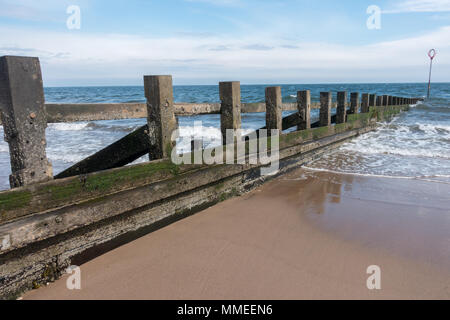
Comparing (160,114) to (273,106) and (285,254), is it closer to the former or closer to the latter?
(285,254)

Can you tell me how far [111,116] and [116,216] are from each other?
901mm

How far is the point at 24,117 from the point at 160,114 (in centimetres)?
119

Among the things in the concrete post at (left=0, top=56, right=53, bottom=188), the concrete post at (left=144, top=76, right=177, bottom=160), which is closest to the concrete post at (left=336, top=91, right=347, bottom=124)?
the concrete post at (left=144, top=76, right=177, bottom=160)

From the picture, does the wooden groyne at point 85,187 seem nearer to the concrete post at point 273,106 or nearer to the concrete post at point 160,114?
the concrete post at point 160,114

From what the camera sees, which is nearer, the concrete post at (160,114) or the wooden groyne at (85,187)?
the wooden groyne at (85,187)

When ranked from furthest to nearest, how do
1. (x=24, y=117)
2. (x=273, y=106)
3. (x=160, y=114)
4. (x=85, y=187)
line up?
1. (x=273, y=106)
2. (x=160, y=114)
3. (x=85, y=187)
4. (x=24, y=117)

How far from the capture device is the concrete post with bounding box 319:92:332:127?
22.6 feet

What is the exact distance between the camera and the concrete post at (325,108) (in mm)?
6901

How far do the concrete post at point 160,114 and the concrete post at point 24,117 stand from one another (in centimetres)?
102

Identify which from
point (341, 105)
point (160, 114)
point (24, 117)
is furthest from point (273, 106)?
point (341, 105)

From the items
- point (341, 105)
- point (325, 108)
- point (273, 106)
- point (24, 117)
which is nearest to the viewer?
point (24, 117)

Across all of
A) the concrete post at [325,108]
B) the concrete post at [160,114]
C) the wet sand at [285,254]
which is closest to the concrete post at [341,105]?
the concrete post at [325,108]

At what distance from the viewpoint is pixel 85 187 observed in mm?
→ 2613
